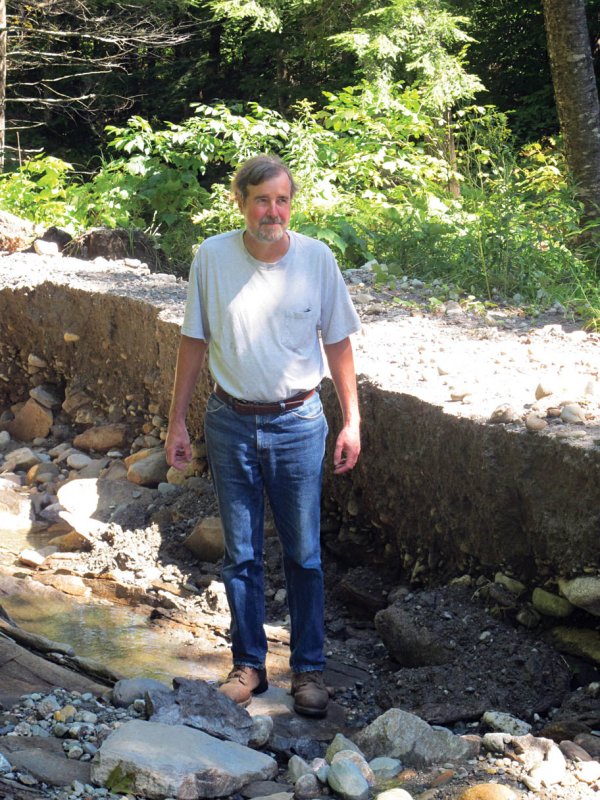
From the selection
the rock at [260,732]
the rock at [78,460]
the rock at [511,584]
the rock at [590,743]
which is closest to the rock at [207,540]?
the rock at [511,584]

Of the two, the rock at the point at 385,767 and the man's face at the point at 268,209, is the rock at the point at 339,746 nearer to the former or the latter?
the rock at the point at 385,767

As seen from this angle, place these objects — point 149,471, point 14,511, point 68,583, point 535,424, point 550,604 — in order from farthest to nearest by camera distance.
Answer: point 14,511
point 149,471
point 68,583
point 535,424
point 550,604

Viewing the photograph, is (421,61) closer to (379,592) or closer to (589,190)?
(589,190)

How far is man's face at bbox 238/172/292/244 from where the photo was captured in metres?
3.19

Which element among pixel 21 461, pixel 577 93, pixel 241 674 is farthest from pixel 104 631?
pixel 577 93

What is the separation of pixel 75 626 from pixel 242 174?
2.47 m

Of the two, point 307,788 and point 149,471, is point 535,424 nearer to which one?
point 307,788

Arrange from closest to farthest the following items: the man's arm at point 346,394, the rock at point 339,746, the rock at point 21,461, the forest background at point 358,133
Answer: the rock at point 339,746, the man's arm at point 346,394, the rock at point 21,461, the forest background at point 358,133

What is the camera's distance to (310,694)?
354 centimetres

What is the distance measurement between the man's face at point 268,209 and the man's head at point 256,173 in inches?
0.6

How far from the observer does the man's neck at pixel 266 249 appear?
328cm

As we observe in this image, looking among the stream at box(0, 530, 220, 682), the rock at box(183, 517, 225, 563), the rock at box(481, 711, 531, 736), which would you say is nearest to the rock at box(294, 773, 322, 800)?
the rock at box(481, 711, 531, 736)

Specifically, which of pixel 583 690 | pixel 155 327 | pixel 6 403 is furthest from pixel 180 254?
pixel 583 690

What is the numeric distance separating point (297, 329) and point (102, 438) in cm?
394
